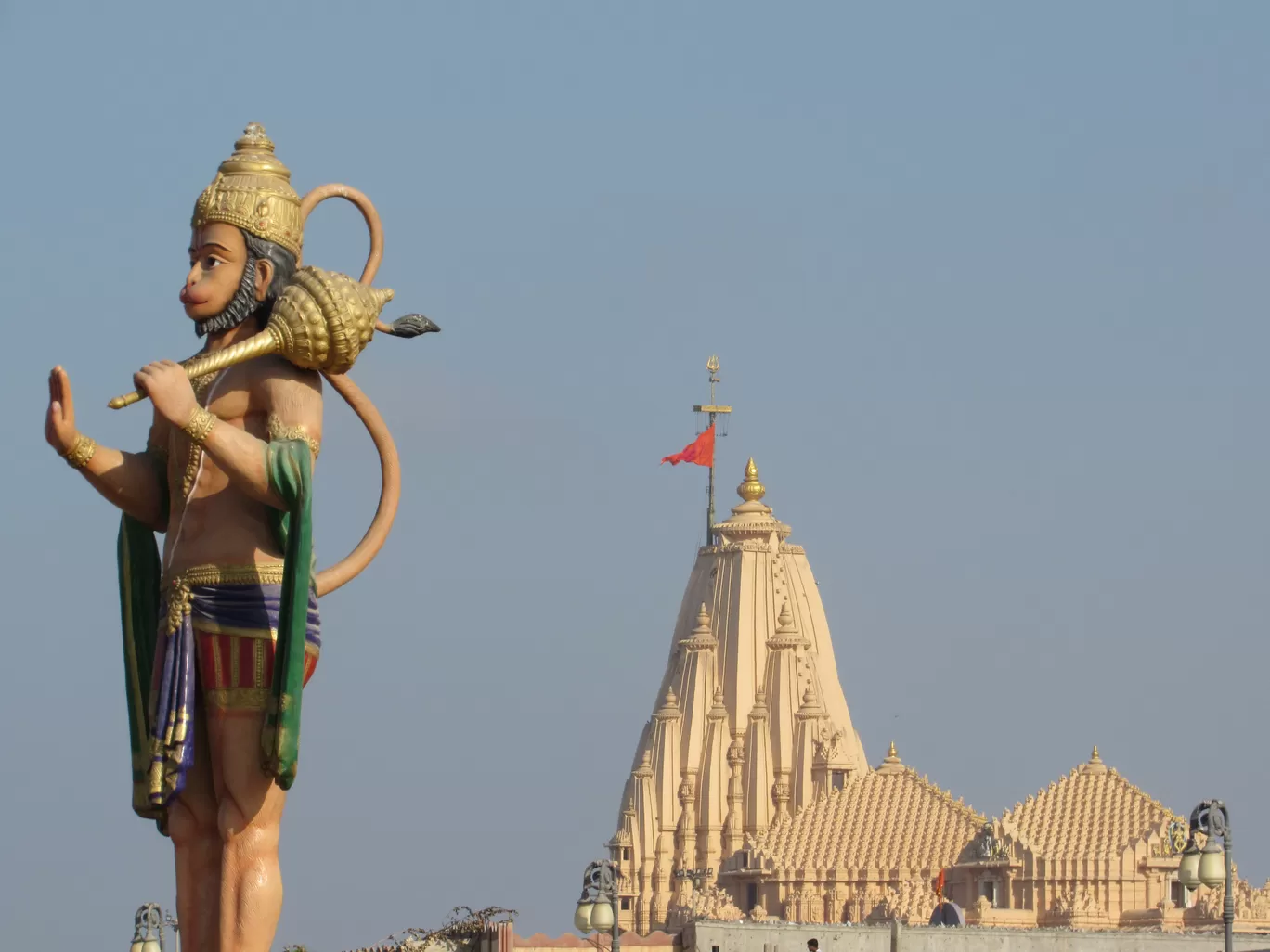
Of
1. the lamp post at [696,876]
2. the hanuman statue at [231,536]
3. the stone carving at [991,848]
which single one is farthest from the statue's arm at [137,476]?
the lamp post at [696,876]

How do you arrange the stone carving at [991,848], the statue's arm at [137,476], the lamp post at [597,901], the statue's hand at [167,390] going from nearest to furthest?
the statue's hand at [167,390] → the statue's arm at [137,476] → the lamp post at [597,901] → the stone carving at [991,848]

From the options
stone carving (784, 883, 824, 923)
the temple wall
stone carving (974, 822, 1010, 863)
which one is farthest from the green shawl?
stone carving (784, 883, 824, 923)

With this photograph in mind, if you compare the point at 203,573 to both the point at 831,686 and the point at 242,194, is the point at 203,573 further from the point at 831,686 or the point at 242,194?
the point at 831,686

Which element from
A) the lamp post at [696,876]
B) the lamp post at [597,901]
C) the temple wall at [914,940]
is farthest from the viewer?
the lamp post at [696,876]

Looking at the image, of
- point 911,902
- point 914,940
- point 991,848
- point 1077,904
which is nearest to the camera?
point 914,940

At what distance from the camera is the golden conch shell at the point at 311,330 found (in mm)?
12430

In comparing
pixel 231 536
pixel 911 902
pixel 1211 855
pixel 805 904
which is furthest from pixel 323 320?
pixel 805 904

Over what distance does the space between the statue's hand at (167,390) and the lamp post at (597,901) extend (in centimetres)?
1215

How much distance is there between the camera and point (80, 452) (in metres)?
12.5

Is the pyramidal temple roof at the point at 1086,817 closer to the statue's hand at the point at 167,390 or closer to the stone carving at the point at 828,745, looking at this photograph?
the stone carving at the point at 828,745

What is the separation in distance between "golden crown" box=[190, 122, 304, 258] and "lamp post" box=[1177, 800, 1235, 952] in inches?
436

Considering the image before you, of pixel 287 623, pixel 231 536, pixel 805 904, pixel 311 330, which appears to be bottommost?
pixel 805 904

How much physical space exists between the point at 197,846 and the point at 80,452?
184 cm

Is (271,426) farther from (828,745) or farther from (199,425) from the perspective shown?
(828,745)
